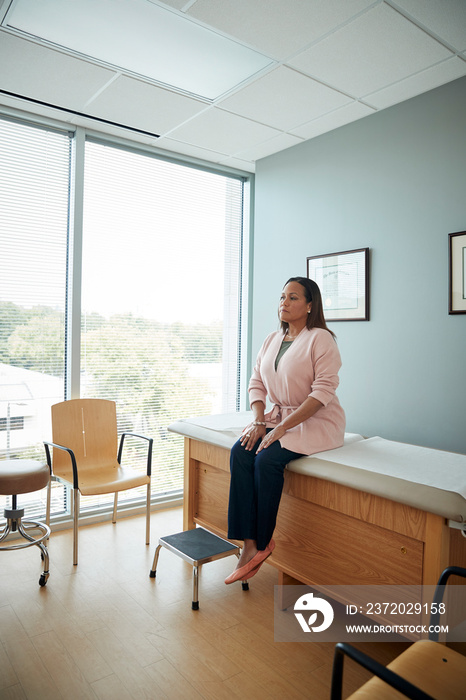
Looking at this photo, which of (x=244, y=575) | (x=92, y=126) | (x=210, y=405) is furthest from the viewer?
(x=210, y=405)

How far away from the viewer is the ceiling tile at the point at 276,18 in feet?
7.05

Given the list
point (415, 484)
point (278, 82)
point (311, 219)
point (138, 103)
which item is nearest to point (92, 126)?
point (138, 103)

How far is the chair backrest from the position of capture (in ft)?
10.5

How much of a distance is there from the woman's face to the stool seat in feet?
5.02

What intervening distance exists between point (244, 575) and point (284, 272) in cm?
224

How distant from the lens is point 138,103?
3.11 m

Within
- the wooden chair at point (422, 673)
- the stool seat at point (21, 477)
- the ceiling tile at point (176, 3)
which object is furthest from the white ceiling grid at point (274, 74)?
the wooden chair at point (422, 673)

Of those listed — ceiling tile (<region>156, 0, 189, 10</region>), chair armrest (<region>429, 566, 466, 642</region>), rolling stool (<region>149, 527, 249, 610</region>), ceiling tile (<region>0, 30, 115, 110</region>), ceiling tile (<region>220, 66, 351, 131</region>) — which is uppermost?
ceiling tile (<region>0, 30, 115, 110</region>)

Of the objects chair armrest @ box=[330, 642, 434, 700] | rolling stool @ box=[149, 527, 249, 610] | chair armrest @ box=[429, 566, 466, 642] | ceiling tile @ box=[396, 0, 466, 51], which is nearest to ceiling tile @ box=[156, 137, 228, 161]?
ceiling tile @ box=[396, 0, 466, 51]

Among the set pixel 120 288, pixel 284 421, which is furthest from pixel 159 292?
pixel 284 421

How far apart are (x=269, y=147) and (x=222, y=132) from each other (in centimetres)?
42

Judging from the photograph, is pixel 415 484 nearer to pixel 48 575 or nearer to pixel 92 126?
pixel 48 575

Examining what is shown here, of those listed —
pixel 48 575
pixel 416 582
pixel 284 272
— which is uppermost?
pixel 284 272

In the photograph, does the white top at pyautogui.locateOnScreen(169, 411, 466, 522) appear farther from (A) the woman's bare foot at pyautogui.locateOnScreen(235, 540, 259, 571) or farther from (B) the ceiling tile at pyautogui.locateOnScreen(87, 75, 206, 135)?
(B) the ceiling tile at pyautogui.locateOnScreen(87, 75, 206, 135)
